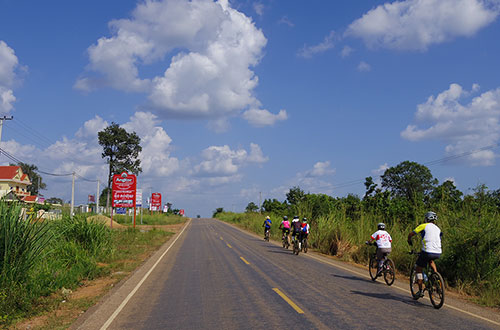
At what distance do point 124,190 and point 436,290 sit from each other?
33.8 metres

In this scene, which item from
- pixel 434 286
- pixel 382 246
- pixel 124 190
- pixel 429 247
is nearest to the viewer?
pixel 434 286

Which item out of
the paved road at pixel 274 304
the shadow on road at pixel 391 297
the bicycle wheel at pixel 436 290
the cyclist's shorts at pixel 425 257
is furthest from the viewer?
the cyclist's shorts at pixel 425 257

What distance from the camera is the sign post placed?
124ft

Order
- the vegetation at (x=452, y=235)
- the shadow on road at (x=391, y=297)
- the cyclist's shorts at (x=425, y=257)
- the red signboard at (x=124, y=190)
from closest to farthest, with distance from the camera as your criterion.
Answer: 1. the shadow on road at (x=391, y=297)
2. the cyclist's shorts at (x=425, y=257)
3. the vegetation at (x=452, y=235)
4. the red signboard at (x=124, y=190)

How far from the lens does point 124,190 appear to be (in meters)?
38.1

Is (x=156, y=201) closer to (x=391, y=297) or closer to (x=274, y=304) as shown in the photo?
(x=391, y=297)

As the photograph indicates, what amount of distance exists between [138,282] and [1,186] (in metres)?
62.6

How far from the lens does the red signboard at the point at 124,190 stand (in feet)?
124

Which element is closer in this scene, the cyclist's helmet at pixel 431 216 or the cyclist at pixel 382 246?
the cyclist's helmet at pixel 431 216

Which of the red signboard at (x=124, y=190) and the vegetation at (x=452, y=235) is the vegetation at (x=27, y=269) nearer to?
the vegetation at (x=452, y=235)

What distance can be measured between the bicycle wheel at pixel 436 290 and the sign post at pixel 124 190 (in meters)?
32.9

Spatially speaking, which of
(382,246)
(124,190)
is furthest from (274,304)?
(124,190)

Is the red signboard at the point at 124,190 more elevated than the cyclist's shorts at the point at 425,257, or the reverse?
the red signboard at the point at 124,190

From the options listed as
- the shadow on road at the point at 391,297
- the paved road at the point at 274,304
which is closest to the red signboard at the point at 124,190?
the paved road at the point at 274,304
